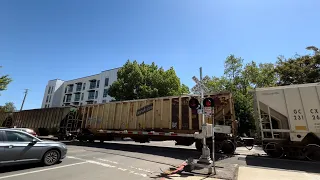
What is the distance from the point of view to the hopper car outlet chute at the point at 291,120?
29.9ft

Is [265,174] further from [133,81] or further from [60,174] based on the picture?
[133,81]

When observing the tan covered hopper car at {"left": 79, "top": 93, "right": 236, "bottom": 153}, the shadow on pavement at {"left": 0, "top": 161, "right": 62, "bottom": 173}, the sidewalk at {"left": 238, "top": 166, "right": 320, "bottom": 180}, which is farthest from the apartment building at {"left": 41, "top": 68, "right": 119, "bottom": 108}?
the sidewalk at {"left": 238, "top": 166, "right": 320, "bottom": 180}

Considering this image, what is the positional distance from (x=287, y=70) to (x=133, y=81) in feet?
67.6

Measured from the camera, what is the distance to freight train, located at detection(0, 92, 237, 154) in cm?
1077

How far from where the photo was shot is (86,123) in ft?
54.0

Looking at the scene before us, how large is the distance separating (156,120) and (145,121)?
3.15 ft

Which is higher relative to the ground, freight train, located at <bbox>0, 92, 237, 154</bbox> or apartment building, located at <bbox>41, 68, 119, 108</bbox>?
apartment building, located at <bbox>41, 68, 119, 108</bbox>

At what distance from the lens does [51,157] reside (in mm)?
7055

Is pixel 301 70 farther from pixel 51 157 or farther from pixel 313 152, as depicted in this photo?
pixel 51 157

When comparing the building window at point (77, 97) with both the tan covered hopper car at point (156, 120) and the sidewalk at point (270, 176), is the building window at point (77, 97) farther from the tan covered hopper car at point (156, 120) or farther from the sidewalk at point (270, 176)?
the sidewalk at point (270, 176)

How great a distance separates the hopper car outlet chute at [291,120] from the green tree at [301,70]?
553 inches

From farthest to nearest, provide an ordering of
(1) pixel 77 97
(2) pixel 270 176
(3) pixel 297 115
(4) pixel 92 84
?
(1) pixel 77 97 → (4) pixel 92 84 → (3) pixel 297 115 → (2) pixel 270 176

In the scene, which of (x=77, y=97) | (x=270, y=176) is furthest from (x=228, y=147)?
(x=77, y=97)

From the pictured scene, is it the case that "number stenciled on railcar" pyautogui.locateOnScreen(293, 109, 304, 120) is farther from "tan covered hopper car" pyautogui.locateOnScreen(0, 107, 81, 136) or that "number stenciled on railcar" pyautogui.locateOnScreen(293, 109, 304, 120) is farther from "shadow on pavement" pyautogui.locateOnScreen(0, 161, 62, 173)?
"tan covered hopper car" pyautogui.locateOnScreen(0, 107, 81, 136)
